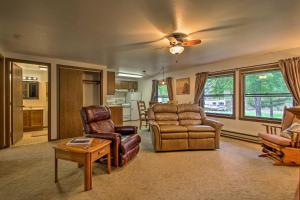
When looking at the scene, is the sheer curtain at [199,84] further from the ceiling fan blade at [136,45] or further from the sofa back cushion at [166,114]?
the ceiling fan blade at [136,45]

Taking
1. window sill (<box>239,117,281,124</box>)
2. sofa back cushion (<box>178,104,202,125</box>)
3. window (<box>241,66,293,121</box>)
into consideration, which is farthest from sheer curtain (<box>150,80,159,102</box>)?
window sill (<box>239,117,281,124</box>)

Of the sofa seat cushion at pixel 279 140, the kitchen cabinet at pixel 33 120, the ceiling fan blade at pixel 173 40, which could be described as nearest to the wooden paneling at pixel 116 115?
the kitchen cabinet at pixel 33 120

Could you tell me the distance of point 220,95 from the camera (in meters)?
6.12

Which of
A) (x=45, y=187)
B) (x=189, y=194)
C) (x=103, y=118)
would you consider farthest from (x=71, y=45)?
(x=189, y=194)

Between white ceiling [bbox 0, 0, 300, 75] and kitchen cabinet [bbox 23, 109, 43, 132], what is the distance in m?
3.07

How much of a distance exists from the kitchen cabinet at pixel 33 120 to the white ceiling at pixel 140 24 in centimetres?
307

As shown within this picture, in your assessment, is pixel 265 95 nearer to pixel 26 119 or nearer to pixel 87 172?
pixel 87 172

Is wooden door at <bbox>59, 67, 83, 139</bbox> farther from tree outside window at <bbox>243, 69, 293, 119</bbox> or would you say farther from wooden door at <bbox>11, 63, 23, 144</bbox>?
tree outside window at <bbox>243, 69, 293, 119</bbox>

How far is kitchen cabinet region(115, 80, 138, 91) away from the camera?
9414 mm

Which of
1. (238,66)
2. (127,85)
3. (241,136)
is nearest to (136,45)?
(238,66)

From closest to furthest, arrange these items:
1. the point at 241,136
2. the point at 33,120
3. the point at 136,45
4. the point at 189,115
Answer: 1. the point at 136,45
2. the point at 189,115
3. the point at 241,136
4. the point at 33,120

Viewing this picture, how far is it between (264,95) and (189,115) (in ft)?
6.77

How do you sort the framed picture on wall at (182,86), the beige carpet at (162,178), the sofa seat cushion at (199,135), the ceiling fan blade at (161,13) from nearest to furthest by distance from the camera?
the ceiling fan blade at (161,13)
the beige carpet at (162,178)
the sofa seat cushion at (199,135)
the framed picture on wall at (182,86)

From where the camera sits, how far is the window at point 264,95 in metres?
4.61
